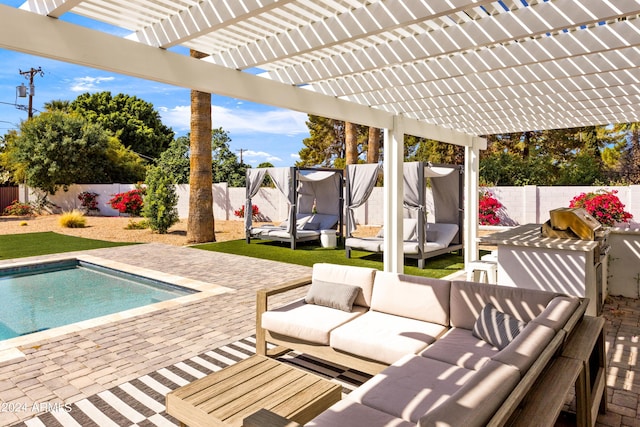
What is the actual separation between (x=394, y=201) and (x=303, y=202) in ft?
23.2

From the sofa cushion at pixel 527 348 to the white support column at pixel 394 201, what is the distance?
377 centimetres

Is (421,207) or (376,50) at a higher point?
(376,50)

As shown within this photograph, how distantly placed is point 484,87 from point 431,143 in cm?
1778

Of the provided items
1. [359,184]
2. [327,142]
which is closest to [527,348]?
[359,184]

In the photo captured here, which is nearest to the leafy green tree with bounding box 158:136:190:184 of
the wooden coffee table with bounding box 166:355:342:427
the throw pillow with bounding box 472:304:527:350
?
the wooden coffee table with bounding box 166:355:342:427

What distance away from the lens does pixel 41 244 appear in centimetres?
1184

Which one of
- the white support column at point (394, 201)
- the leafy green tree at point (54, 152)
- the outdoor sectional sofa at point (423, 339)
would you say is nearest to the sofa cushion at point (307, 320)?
the outdoor sectional sofa at point (423, 339)

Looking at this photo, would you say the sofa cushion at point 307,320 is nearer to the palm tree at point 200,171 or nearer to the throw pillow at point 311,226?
the palm tree at point 200,171

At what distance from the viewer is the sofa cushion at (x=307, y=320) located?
350 centimetres

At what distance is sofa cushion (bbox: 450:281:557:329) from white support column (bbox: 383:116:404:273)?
2.65 m

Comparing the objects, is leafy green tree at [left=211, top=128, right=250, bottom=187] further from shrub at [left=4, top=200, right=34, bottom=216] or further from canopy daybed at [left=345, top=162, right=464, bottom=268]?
canopy daybed at [left=345, top=162, right=464, bottom=268]

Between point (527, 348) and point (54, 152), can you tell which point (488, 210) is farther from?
point (54, 152)

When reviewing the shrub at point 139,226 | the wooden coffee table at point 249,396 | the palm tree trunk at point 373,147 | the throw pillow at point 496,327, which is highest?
the palm tree trunk at point 373,147

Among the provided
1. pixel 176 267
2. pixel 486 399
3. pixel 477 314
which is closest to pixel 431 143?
pixel 176 267
